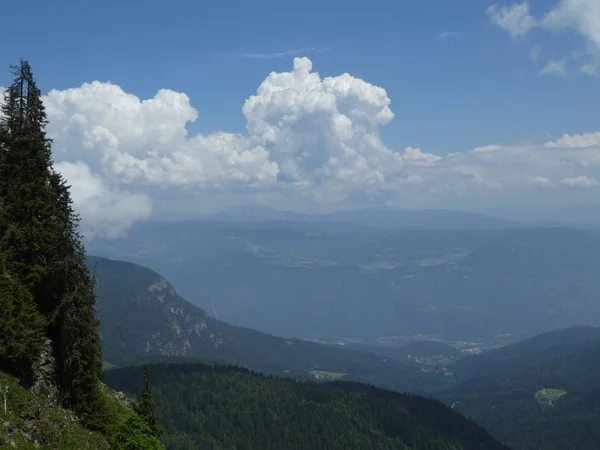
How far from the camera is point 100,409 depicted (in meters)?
51.2

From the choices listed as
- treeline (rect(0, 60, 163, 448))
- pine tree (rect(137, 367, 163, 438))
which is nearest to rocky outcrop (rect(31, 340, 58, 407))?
treeline (rect(0, 60, 163, 448))

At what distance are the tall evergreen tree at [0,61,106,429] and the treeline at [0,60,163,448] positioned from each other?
80 millimetres

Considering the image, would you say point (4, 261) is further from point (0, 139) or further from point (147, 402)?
point (147, 402)

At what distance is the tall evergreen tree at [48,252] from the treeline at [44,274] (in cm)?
8

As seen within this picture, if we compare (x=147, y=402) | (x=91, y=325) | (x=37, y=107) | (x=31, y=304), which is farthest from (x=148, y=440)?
(x=37, y=107)

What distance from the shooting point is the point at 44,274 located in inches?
1971

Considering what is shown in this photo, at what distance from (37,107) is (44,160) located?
17.2ft

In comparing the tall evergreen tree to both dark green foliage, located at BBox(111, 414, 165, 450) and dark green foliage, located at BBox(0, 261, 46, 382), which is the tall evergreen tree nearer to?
dark green foliage, located at BBox(0, 261, 46, 382)

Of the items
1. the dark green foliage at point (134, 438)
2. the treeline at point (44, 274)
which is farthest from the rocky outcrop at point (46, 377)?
the dark green foliage at point (134, 438)

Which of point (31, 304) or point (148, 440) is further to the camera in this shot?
point (31, 304)

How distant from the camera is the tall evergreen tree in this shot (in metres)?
49.2

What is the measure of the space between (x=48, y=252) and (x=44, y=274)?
2051 millimetres

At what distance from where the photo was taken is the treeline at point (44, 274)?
47.4 m

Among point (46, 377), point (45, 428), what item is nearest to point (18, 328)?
point (46, 377)
